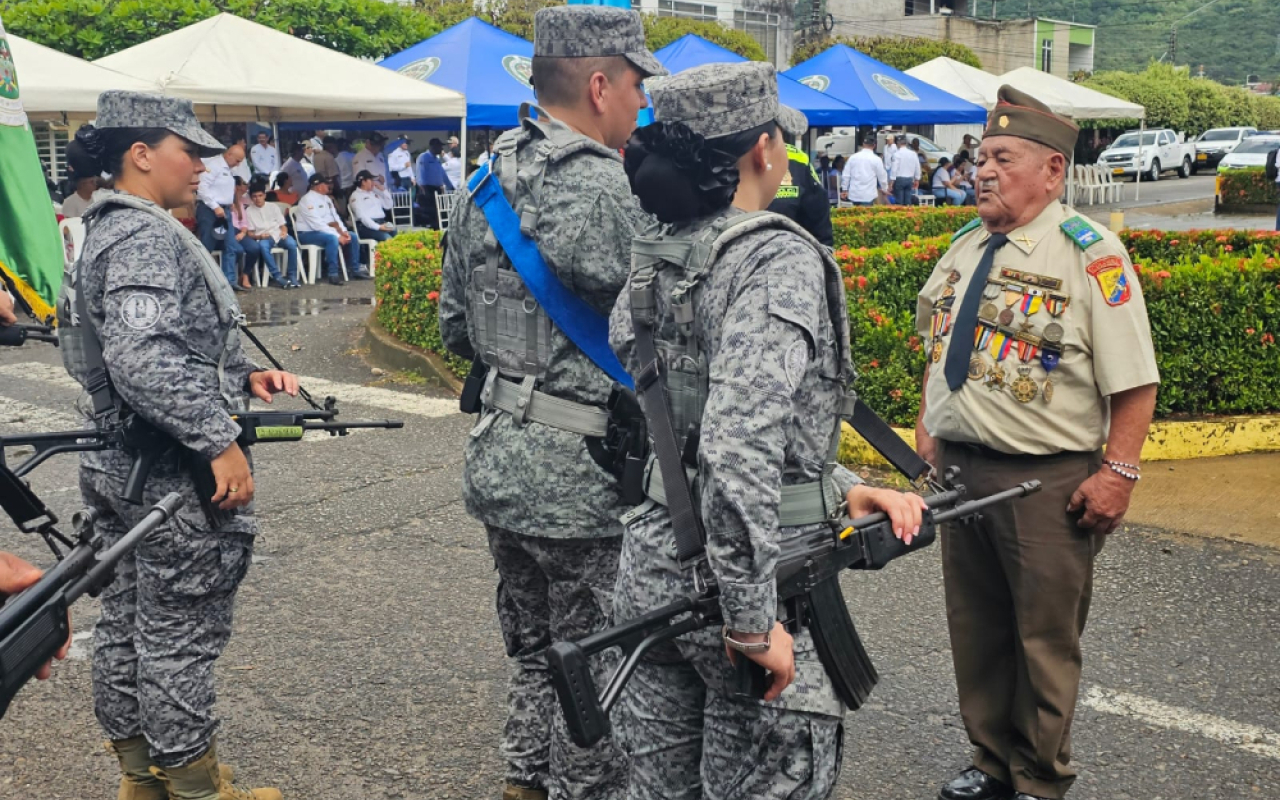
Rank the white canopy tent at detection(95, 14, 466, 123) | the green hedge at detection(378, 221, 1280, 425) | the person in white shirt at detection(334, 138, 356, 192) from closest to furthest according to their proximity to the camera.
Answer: the green hedge at detection(378, 221, 1280, 425) < the white canopy tent at detection(95, 14, 466, 123) < the person in white shirt at detection(334, 138, 356, 192)

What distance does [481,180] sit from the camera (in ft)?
10.3

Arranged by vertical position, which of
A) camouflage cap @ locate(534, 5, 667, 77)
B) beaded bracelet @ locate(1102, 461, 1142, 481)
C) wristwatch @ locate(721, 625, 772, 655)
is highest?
camouflage cap @ locate(534, 5, 667, 77)

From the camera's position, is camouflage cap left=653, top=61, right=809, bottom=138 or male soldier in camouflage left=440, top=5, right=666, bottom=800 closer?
camouflage cap left=653, top=61, right=809, bottom=138

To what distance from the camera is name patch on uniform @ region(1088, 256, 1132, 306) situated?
3240mm

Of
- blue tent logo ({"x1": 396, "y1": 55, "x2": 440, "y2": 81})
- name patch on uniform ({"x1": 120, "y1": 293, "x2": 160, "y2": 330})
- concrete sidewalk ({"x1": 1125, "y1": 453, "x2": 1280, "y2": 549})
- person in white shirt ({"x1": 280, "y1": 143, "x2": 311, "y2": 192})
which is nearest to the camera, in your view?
name patch on uniform ({"x1": 120, "y1": 293, "x2": 160, "y2": 330})

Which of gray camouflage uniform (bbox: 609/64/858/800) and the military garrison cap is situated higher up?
the military garrison cap

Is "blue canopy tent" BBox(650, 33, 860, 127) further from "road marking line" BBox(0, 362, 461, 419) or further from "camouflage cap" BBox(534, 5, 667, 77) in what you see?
"camouflage cap" BBox(534, 5, 667, 77)

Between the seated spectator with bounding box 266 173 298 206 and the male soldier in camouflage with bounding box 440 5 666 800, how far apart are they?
45.5 ft

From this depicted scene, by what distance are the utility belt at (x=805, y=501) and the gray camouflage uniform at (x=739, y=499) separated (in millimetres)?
20

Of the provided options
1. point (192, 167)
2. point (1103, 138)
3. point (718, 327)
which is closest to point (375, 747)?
point (192, 167)

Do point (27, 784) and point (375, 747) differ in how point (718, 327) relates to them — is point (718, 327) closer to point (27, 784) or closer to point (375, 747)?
point (375, 747)

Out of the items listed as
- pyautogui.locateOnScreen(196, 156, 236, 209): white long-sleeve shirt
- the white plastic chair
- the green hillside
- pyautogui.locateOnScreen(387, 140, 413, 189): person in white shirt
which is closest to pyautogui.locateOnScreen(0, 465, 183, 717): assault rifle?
the white plastic chair

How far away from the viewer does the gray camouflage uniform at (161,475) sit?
317 cm

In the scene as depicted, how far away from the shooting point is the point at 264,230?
1539 cm
